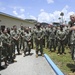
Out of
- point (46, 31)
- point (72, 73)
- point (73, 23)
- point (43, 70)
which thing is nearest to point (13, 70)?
point (43, 70)

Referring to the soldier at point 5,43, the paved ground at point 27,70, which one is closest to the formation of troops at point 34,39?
the soldier at point 5,43

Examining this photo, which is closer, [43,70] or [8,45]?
[43,70]

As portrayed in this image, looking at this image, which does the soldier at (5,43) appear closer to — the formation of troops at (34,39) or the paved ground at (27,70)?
the formation of troops at (34,39)

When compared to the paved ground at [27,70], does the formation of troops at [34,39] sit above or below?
above

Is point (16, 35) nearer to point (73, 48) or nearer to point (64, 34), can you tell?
point (64, 34)

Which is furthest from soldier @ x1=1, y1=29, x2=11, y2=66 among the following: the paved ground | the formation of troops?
the paved ground

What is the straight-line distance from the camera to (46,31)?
78.0ft

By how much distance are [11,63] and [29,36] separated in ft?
15.1

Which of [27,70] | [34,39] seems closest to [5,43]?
[27,70]

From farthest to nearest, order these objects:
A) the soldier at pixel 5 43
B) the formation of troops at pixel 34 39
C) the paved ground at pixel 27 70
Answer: the soldier at pixel 5 43 → the formation of troops at pixel 34 39 → the paved ground at pixel 27 70

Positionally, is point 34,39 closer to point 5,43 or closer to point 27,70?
point 5,43

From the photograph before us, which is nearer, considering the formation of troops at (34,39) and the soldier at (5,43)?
the formation of troops at (34,39)

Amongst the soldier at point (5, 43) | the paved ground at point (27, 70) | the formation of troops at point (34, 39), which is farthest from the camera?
the soldier at point (5, 43)

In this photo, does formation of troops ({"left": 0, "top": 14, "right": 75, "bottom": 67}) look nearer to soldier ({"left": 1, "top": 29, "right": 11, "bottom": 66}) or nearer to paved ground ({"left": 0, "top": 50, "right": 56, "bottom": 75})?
soldier ({"left": 1, "top": 29, "right": 11, "bottom": 66})
